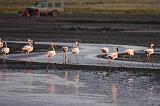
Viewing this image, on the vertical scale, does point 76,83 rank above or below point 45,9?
below

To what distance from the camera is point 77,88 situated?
25.3 meters

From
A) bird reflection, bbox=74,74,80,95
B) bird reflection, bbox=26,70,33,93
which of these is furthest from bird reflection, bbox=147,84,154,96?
bird reflection, bbox=26,70,33,93

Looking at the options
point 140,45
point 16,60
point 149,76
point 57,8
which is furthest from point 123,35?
point 57,8

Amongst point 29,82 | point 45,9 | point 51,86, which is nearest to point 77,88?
point 51,86

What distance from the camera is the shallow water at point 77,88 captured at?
72.9ft

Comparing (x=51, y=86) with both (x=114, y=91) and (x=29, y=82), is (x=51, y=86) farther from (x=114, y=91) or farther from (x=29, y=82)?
(x=114, y=91)

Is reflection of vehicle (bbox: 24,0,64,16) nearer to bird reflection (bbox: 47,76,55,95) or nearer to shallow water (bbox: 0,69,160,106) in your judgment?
shallow water (bbox: 0,69,160,106)

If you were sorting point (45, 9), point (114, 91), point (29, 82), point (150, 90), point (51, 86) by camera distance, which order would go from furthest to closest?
point (45, 9)
point (29, 82)
point (51, 86)
point (150, 90)
point (114, 91)

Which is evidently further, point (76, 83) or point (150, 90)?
point (76, 83)

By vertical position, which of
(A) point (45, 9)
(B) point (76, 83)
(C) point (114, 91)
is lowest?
(C) point (114, 91)


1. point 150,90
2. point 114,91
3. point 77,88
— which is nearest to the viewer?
point 114,91

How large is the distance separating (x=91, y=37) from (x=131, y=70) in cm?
2147

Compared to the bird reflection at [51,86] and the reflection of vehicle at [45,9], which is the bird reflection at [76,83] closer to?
the bird reflection at [51,86]

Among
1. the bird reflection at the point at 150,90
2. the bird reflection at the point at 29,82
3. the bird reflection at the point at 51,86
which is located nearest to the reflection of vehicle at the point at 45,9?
the bird reflection at the point at 29,82
